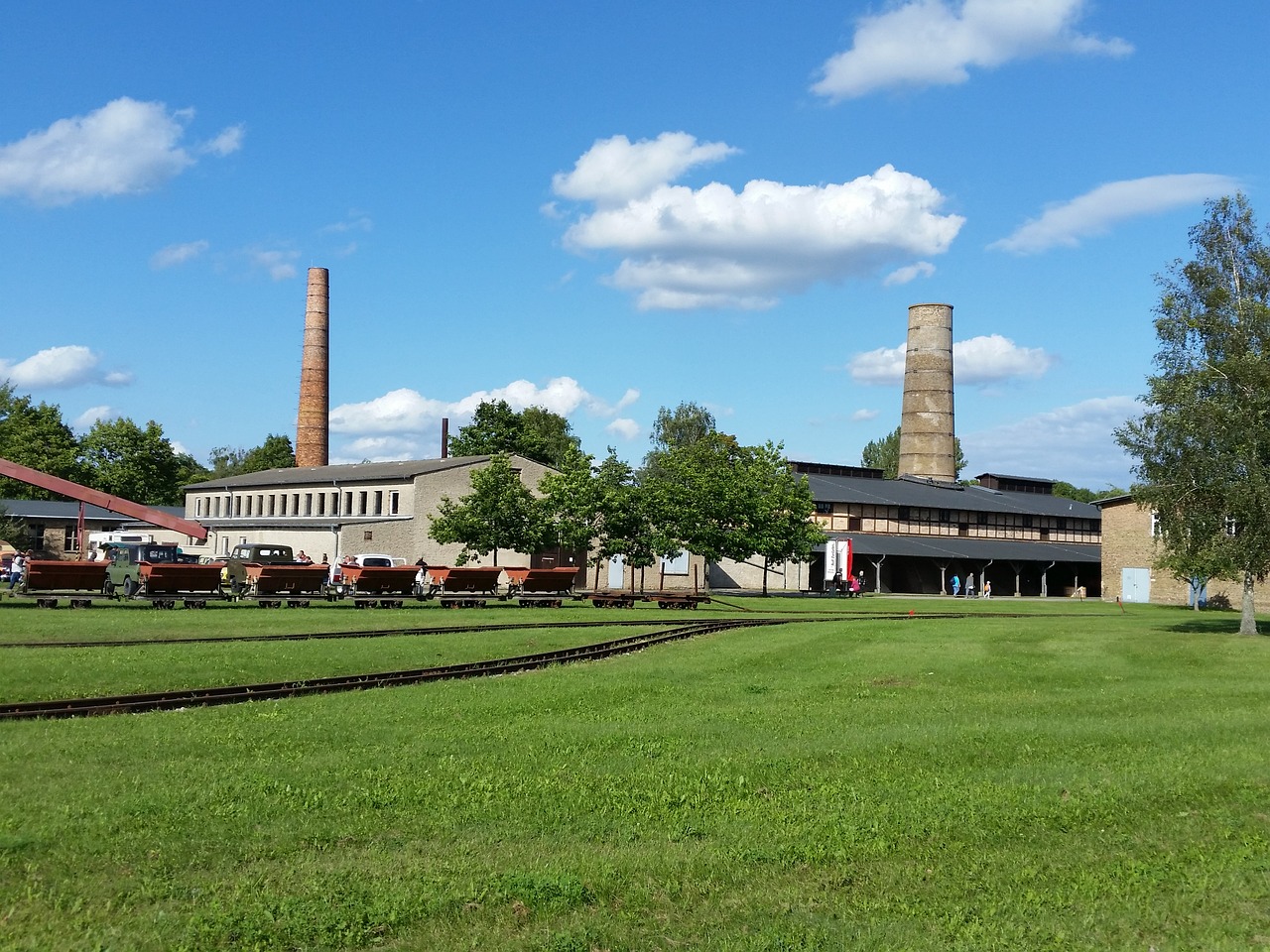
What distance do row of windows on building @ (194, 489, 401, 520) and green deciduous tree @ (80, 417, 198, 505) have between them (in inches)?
773

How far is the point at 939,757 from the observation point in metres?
13.1

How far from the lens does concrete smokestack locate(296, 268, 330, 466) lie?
272 feet

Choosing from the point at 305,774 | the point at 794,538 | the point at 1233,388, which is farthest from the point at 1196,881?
the point at 794,538

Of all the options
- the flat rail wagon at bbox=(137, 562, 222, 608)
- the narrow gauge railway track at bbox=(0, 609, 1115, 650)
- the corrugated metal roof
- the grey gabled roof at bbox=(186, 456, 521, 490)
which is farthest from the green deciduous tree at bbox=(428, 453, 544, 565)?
the corrugated metal roof

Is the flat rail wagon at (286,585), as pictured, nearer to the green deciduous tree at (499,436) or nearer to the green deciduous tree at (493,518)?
the green deciduous tree at (493,518)

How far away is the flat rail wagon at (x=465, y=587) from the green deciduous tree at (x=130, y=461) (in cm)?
6576

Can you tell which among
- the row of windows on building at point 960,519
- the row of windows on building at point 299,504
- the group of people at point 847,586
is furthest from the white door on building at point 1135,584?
the row of windows on building at point 299,504

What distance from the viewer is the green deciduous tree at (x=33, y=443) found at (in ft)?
319

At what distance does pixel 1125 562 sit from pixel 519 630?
161 ft

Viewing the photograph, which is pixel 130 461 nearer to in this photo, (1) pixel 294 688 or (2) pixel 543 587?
(2) pixel 543 587

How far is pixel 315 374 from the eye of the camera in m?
83.0

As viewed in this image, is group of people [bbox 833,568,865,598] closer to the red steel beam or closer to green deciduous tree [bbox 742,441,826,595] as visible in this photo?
green deciduous tree [bbox 742,441,826,595]

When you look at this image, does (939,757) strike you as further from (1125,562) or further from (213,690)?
(1125,562)

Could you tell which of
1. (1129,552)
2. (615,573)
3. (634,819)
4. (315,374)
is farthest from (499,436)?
(634,819)
